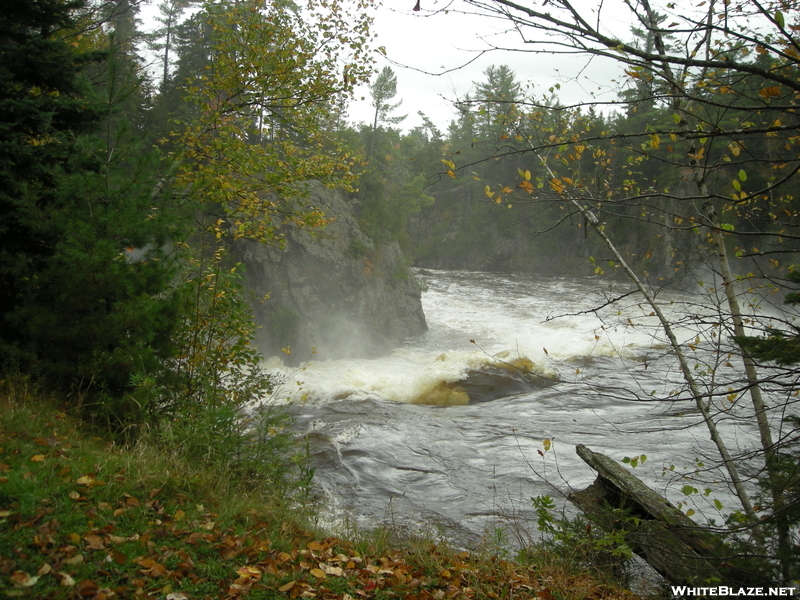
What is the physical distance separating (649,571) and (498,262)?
4158cm

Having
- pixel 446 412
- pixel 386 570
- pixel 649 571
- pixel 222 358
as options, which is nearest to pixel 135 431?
pixel 222 358

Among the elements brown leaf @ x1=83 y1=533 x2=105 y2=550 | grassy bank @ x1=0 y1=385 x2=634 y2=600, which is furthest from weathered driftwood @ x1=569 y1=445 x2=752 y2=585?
Answer: brown leaf @ x1=83 y1=533 x2=105 y2=550

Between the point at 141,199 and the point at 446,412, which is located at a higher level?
the point at 141,199

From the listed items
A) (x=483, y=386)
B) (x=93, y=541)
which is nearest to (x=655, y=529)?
(x=93, y=541)

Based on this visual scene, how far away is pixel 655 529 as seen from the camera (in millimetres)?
4699

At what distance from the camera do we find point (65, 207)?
5.50 metres

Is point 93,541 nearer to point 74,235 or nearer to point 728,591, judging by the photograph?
point 74,235

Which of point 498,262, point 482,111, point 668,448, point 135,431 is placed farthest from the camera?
point 498,262

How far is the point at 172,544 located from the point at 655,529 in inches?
158

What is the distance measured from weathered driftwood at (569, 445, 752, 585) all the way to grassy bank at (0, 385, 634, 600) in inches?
22.3

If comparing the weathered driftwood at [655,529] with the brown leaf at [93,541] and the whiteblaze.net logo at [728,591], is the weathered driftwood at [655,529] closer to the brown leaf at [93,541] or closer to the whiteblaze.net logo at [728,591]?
the whiteblaze.net logo at [728,591]

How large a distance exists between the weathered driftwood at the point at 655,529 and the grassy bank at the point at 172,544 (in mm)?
565

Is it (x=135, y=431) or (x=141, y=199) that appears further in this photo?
(x=141, y=199)

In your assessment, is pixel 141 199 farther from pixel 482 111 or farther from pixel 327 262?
pixel 327 262
